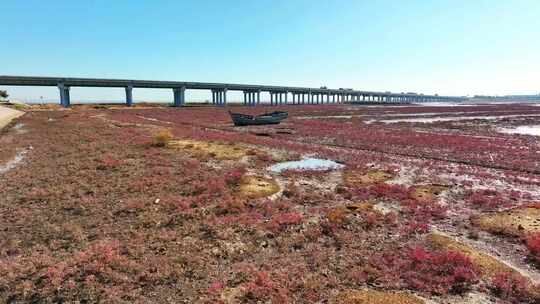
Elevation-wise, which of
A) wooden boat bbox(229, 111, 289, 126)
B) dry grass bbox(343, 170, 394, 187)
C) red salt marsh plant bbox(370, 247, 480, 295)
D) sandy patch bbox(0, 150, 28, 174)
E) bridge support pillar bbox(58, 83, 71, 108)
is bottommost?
red salt marsh plant bbox(370, 247, 480, 295)

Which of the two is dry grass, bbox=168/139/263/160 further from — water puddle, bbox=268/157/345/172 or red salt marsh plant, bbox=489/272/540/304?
red salt marsh plant, bbox=489/272/540/304

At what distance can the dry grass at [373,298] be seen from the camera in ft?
22.8

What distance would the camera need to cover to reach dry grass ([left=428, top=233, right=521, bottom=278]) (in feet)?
27.1

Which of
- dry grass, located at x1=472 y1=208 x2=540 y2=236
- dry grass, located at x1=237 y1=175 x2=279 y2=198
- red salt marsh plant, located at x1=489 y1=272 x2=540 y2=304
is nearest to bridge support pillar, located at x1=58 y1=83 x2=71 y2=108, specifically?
dry grass, located at x1=237 y1=175 x2=279 y2=198

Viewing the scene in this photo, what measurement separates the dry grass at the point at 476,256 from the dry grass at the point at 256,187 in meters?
7.13

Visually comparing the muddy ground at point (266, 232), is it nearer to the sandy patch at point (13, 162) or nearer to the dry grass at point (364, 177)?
the dry grass at point (364, 177)

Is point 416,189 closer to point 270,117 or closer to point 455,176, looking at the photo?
point 455,176

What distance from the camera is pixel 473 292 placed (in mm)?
7402

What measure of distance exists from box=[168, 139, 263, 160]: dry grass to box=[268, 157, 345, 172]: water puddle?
3.91 metres

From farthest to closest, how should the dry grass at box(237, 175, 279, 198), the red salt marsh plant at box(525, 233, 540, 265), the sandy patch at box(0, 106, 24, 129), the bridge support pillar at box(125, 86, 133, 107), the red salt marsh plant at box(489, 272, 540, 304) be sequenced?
the bridge support pillar at box(125, 86, 133, 107)
the sandy patch at box(0, 106, 24, 129)
the dry grass at box(237, 175, 279, 198)
the red salt marsh plant at box(525, 233, 540, 265)
the red salt marsh plant at box(489, 272, 540, 304)

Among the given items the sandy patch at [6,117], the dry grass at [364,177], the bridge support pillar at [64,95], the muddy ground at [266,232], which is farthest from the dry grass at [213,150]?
the bridge support pillar at [64,95]

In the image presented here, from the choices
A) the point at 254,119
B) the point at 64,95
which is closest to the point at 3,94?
the point at 64,95

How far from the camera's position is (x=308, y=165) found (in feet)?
71.5

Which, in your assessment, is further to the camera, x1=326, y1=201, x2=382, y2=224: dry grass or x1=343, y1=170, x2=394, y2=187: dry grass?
x1=343, y1=170, x2=394, y2=187: dry grass
